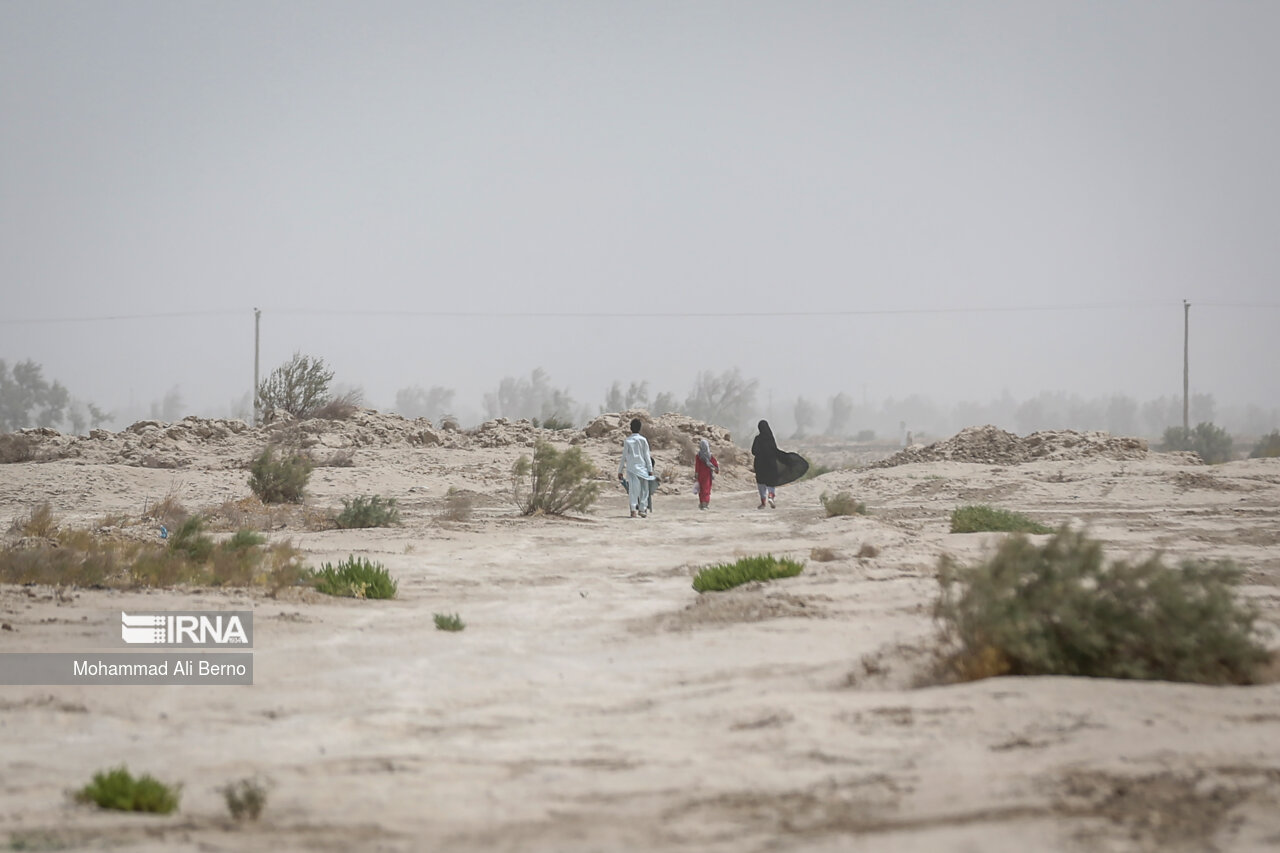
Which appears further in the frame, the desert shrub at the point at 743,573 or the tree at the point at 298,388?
the tree at the point at 298,388

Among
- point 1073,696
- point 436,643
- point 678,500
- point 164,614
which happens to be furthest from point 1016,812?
point 678,500

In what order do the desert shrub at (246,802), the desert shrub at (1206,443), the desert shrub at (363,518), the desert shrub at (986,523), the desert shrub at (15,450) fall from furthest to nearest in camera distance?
the desert shrub at (1206,443) < the desert shrub at (15,450) < the desert shrub at (363,518) < the desert shrub at (986,523) < the desert shrub at (246,802)

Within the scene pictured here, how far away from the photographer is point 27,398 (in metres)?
94.2

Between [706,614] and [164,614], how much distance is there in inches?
161

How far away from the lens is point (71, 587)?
8641mm

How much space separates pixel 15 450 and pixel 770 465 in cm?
2372

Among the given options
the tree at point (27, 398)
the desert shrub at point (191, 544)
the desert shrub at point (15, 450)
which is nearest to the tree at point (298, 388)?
the desert shrub at point (15, 450)

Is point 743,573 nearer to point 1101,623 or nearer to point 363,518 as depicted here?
point 1101,623

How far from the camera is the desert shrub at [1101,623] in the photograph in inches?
200

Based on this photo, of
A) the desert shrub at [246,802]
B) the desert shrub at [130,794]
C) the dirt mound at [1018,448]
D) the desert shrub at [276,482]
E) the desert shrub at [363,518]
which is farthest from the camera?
the dirt mound at [1018,448]

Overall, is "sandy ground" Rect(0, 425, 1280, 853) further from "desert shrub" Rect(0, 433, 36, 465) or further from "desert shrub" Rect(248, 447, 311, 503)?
"desert shrub" Rect(0, 433, 36, 465)

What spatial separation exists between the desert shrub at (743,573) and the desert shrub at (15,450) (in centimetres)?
2877

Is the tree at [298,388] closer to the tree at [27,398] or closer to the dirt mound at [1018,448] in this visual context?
the dirt mound at [1018,448]

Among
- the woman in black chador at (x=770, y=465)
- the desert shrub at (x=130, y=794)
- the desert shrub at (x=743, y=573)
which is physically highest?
the woman in black chador at (x=770, y=465)
